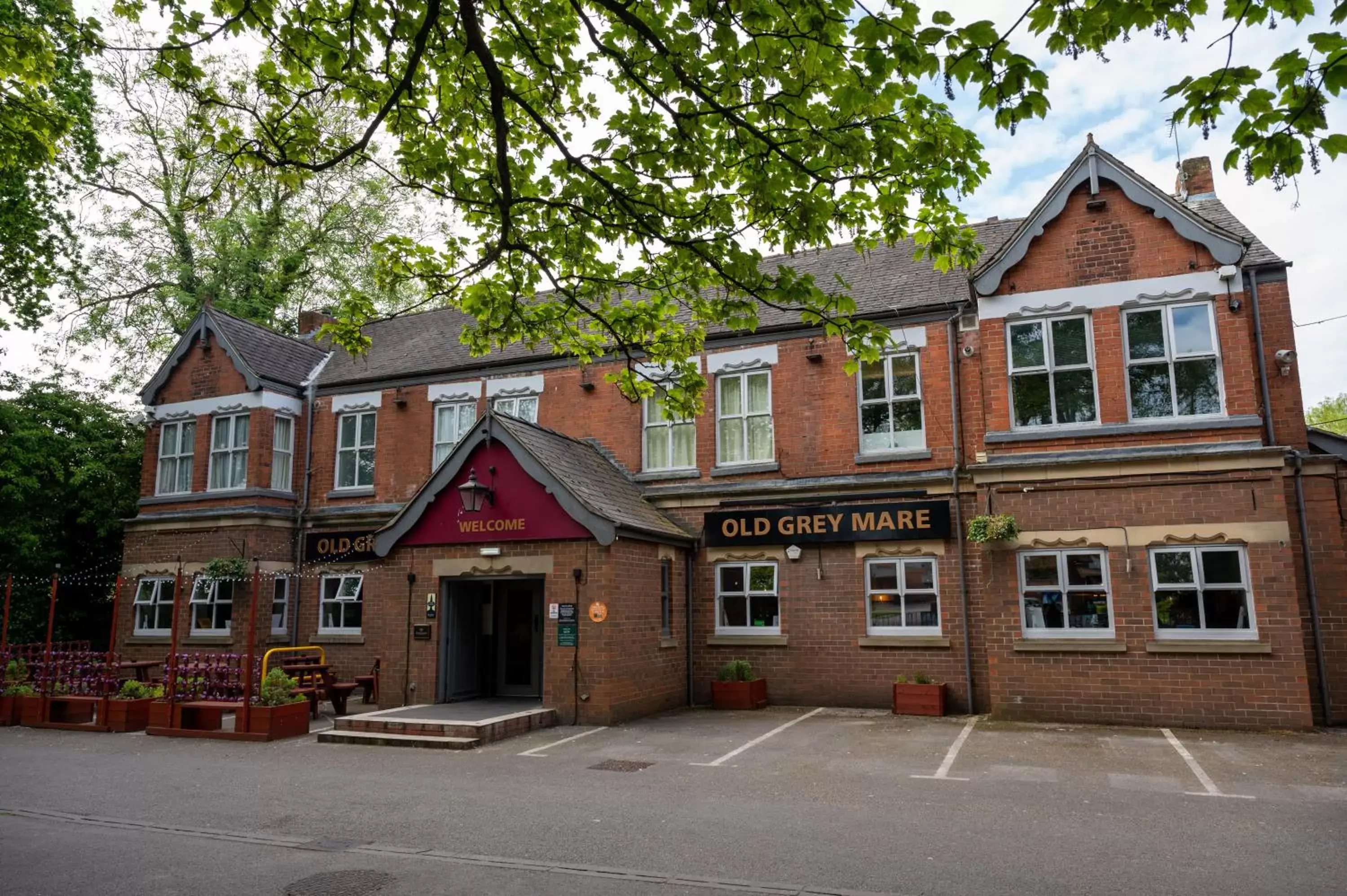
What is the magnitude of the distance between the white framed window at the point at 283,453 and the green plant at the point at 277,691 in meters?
8.13

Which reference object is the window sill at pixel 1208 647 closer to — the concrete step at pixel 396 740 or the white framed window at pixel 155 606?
the concrete step at pixel 396 740

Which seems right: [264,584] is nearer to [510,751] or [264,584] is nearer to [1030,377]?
[510,751]

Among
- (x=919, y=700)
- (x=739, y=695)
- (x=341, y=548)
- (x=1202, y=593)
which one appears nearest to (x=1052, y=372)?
(x=1202, y=593)

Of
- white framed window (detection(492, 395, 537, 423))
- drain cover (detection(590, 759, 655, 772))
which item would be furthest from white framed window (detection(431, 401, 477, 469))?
drain cover (detection(590, 759, 655, 772))

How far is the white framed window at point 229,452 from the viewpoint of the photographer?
2166 centimetres

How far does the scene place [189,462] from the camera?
22312mm

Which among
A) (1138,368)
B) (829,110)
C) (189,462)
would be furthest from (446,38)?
(189,462)

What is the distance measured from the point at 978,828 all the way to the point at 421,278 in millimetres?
7731

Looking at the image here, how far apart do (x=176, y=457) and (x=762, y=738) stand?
56.1 feet

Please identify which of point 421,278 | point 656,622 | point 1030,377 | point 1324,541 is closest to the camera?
point 421,278

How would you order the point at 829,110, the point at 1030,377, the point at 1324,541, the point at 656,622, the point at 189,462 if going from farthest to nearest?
the point at 189,462
the point at 656,622
the point at 1030,377
the point at 1324,541
the point at 829,110

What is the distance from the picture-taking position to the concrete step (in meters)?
12.8

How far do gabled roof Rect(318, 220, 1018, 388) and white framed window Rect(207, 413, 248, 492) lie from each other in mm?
2209

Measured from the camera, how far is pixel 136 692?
15203 mm
